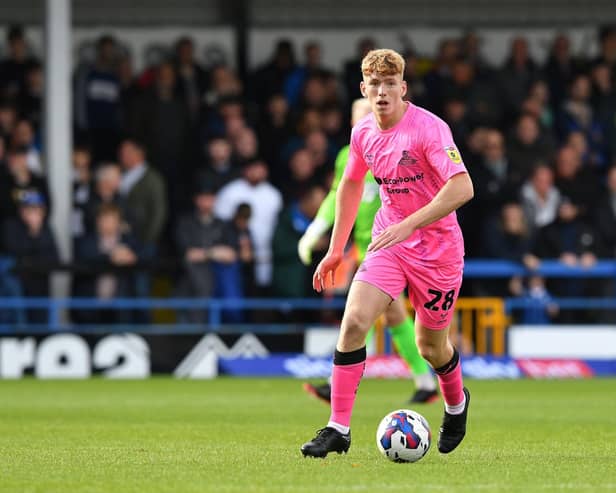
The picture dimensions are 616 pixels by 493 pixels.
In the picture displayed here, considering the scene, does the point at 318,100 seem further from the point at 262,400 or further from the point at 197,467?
the point at 197,467

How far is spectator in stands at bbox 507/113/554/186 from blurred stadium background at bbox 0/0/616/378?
0.08 ft

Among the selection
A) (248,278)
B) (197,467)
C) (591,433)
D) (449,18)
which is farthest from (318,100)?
(197,467)

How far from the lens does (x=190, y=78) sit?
20.3 metres

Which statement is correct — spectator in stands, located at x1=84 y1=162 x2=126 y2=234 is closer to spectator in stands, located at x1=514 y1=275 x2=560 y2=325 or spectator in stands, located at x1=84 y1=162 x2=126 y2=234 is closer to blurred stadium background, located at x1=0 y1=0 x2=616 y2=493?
blurred stadium background, located at x1=0 y1=0 x2=616 y2=493

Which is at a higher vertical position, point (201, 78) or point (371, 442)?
point (201, 78)

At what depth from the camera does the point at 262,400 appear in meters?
14.0

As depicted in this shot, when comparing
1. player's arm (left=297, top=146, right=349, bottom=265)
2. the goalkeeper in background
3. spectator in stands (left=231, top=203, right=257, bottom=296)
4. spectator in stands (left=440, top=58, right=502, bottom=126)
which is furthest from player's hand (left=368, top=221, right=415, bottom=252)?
spectator in stands (left=440, top=58, right=502, bottom=126)

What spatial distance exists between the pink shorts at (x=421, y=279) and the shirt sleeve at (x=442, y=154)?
554mm

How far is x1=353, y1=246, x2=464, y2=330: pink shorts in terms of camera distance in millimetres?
8258

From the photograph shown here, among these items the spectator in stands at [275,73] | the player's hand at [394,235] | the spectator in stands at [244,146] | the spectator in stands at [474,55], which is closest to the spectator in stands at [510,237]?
the spectator in stands at [244,146]

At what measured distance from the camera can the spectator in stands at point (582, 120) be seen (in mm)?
21062

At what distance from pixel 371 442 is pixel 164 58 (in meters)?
13.9

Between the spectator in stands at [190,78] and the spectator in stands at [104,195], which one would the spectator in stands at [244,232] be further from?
the spectator in stands at [190,78]

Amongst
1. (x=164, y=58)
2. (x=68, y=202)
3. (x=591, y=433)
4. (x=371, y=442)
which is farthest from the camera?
(x=164, y=58)
